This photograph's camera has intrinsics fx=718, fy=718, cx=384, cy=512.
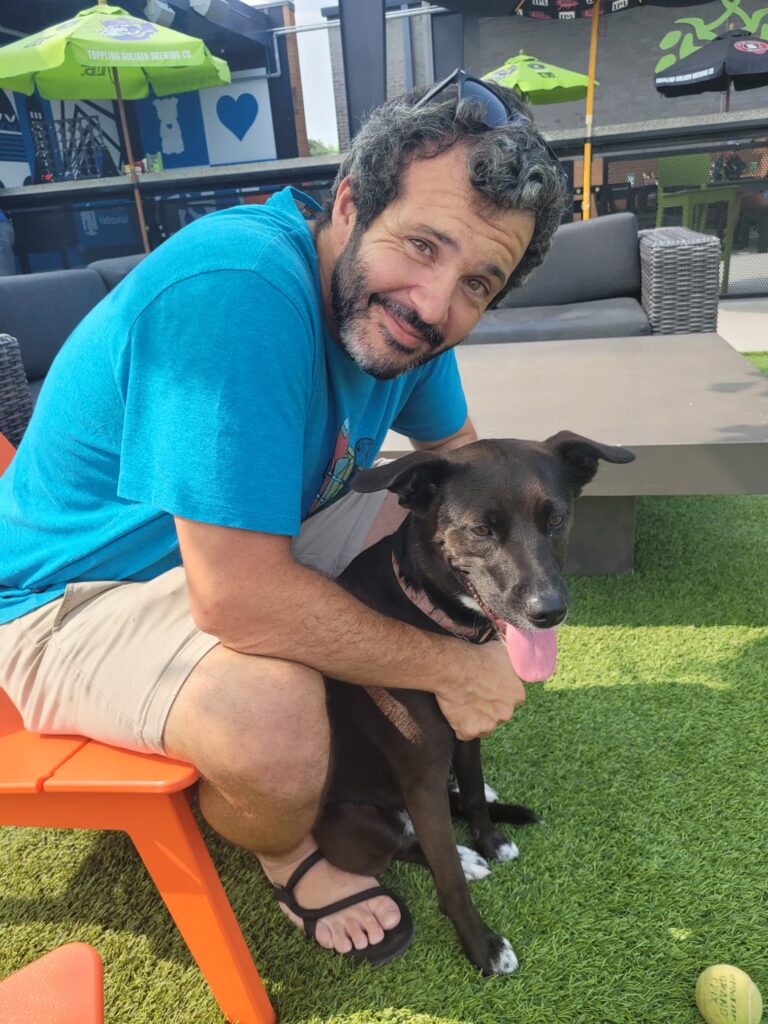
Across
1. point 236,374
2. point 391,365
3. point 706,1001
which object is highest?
point 236,374

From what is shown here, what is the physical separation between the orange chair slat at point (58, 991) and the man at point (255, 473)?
0.53 meters

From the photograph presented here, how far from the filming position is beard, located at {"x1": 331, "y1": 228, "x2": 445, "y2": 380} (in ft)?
5.03

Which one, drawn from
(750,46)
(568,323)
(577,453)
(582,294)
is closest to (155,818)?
(577,453)

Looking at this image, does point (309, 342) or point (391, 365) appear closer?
point (309, 342)

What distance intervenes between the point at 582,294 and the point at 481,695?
444cm

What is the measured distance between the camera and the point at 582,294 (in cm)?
536

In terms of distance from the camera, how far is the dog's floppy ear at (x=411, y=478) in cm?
148

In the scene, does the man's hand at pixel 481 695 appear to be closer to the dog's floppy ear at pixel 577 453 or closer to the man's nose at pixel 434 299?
the dog's floppy ear at pixel 577 453

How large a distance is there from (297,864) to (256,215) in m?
1.47

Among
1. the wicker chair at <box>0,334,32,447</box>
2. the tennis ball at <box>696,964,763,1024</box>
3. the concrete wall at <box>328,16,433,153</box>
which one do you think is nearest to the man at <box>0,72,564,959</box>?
the tennis ball at <box>696,964,763,1024</box>

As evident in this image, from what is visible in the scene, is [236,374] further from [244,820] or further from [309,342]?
[244,820]

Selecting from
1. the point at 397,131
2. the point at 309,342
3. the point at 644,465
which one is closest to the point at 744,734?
the point at 644,465

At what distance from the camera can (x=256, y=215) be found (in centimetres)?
157

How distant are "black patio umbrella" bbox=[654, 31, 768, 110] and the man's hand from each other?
31.5 feet
